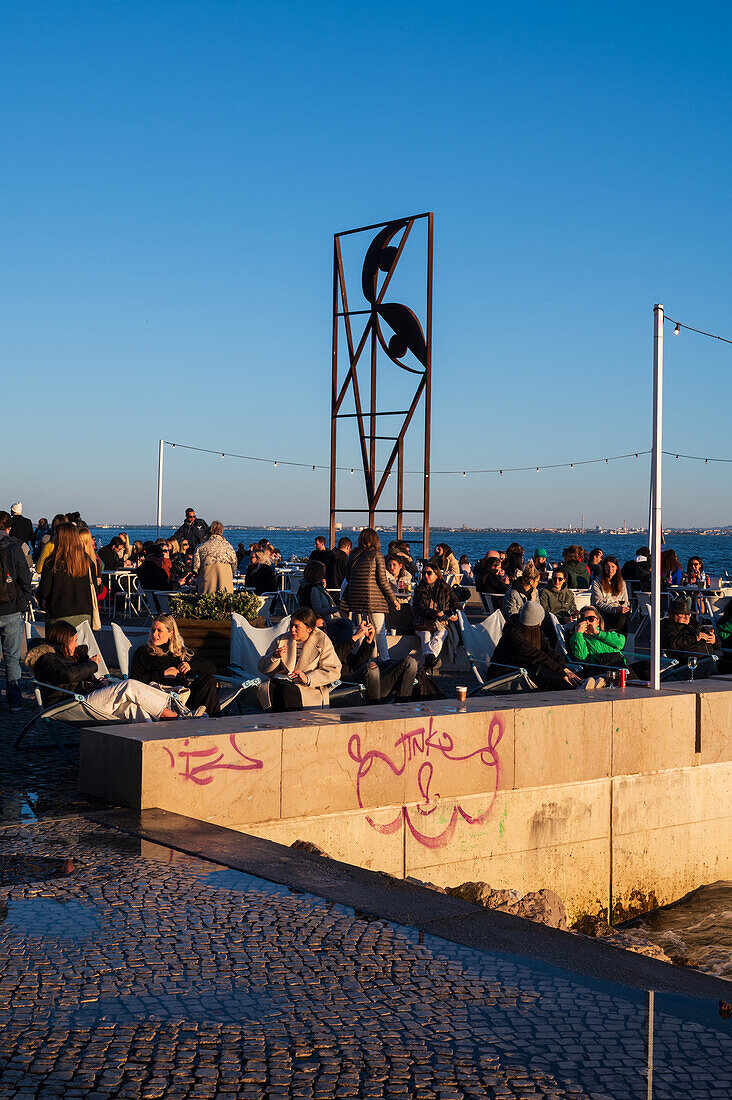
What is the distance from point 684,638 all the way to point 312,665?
14.9 feet

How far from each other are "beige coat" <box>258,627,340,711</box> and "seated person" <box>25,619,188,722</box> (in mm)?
1079

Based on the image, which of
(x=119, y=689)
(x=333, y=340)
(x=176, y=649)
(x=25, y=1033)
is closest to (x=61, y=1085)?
(x=25, y=1033)

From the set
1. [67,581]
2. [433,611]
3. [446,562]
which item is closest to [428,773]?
[67,581]

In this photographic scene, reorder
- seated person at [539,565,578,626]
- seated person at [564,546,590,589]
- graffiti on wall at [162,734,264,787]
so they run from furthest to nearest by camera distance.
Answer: seated person at [564,546,590,589] → seated person at [539,565,578,626] → graffiti on wall at [162,734,264,787]

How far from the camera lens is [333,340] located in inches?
665

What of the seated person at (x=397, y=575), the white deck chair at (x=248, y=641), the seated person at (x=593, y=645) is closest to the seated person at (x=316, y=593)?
the seated person at (x=397, y=575)

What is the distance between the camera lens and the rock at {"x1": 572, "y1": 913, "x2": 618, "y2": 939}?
7256 mm

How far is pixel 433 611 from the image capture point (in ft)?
39.7

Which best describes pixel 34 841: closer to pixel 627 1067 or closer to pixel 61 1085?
pixel 61 1085

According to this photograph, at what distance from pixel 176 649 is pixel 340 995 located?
16.1 ft

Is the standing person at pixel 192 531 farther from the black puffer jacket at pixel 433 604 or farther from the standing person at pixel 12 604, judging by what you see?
the standing person at pixel 12 604

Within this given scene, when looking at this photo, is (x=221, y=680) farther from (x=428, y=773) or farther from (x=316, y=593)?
(x=316, y=593)

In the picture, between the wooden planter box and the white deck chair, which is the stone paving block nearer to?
the white deck chair

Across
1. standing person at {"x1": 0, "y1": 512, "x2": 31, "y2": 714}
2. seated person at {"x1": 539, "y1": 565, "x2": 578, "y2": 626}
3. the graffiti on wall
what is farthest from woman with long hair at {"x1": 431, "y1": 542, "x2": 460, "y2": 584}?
the graffiti on wall
